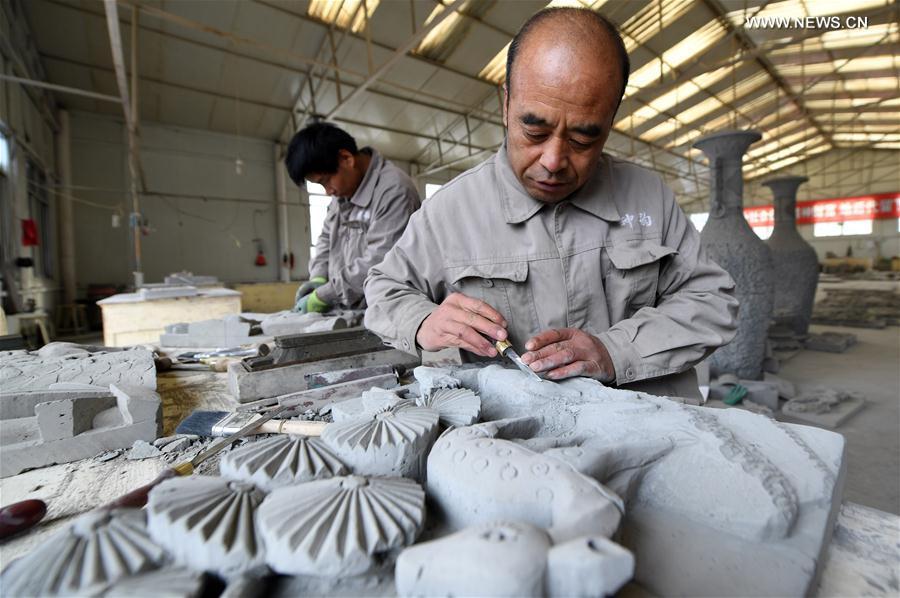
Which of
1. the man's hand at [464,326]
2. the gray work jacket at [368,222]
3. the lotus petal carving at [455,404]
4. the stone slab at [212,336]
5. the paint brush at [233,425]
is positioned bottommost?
the paint brush at [233,425]

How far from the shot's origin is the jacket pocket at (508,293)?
1275 millimetres

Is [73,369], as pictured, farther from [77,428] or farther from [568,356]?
A: [568,356]

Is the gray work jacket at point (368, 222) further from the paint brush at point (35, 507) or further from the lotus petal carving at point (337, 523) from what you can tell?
the lotus petal carving at point (337, 523)

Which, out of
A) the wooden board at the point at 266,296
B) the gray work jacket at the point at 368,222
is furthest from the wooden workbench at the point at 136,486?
the wooden board at the point at 266,296

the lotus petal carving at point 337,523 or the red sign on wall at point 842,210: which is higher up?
the red sign on wall at point 842,210

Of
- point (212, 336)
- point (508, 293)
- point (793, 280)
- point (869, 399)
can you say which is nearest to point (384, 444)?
point (508, 293)

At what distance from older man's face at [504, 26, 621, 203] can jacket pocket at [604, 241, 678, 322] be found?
26 cm

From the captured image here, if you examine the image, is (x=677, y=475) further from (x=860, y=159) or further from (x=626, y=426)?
(x=860, y=159)

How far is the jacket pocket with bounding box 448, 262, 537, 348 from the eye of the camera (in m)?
1.28

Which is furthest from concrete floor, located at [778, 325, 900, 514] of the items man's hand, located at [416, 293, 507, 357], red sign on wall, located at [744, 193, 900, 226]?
red sign on wall, located at [744, 193, 900, 226]

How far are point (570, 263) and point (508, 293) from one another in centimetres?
19

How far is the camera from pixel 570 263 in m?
1.25

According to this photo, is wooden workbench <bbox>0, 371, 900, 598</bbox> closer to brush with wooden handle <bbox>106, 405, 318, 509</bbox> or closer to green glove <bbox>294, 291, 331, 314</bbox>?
brush with wooden handle <bbox>106, 405, 318, 509</bbox>

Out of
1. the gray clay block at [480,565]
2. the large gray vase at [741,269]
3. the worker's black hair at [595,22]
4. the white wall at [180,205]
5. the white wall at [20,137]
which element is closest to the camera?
the gray clay block at [480,565]
